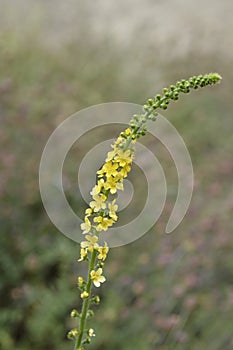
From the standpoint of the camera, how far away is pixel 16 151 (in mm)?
4145

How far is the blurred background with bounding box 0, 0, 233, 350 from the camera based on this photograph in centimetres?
347

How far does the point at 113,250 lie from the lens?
4125mm

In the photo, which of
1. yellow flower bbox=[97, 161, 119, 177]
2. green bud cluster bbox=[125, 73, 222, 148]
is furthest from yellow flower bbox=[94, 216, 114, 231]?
green bud cluster bbox=[125, 73, 222, 148]

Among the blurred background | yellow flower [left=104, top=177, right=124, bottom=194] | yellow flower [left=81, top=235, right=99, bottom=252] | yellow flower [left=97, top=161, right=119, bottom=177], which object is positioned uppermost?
the blurred background

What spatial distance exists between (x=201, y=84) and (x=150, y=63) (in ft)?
15.3

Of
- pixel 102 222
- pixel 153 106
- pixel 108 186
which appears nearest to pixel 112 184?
pixel 108 186

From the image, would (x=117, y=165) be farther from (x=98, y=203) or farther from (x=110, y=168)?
(x=98, y=203)

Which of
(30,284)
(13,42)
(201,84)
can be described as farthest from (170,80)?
(201,84)

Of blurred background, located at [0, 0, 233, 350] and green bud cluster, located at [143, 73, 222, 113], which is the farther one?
blurred background, located at [0, 0, 233, 350]

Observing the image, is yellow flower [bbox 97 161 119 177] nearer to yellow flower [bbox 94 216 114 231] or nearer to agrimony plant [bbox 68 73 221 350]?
agrimony plant [bbox 68 73 221 350]

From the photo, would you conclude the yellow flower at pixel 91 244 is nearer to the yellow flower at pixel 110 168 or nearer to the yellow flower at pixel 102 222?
the yellow flower at pixel 102 222

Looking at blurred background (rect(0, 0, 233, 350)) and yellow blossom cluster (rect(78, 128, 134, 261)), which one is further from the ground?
blurred background (rect(0, 0, 233, 350))

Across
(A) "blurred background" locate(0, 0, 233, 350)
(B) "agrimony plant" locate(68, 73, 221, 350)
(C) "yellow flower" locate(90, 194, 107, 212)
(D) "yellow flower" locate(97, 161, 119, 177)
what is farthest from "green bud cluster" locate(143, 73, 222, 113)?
(A) "blurred background" locate(0, 0, 233, 350)

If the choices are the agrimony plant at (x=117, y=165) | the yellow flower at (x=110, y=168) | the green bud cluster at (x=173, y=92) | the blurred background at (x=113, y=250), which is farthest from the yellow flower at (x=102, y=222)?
the blurred background at (x=113, y=250)
